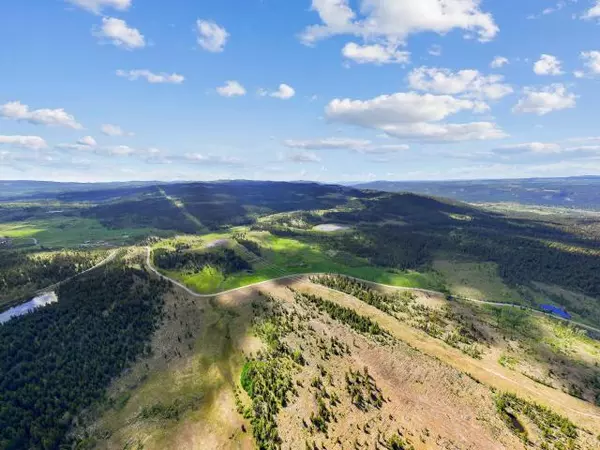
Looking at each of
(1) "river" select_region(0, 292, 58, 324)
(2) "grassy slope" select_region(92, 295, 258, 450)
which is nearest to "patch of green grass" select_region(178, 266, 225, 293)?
(2) "grassy slope" select_region(92, 295, 258, 450)

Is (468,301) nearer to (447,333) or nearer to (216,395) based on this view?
(447,333)

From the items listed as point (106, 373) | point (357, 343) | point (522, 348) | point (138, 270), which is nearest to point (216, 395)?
point (106, 373)

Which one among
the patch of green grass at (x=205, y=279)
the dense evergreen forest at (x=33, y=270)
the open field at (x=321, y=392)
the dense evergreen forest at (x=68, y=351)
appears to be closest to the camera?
the open field at (x=321, y=392)

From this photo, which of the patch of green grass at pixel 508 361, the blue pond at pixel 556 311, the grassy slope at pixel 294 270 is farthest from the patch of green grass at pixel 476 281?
the patch of green grass at pixel 508 361

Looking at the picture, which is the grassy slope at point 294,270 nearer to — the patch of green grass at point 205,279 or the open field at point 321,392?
the patch of green grass at point 205,279

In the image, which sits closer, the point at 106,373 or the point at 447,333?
the point at 106,373

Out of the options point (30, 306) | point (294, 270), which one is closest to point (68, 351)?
point (30, 306)
